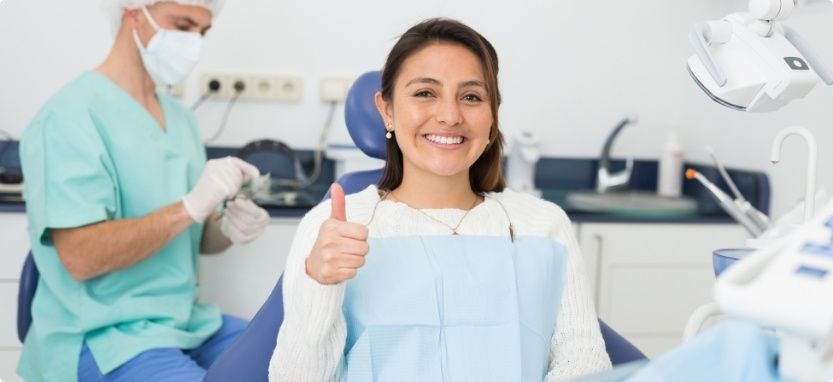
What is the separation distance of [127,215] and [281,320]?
64 centimetres

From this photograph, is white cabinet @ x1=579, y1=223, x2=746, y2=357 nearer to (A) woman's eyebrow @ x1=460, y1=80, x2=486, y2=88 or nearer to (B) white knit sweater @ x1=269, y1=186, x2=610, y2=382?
(B) white knit sweater @ x1=269, y1=186, x2=610, y2=382

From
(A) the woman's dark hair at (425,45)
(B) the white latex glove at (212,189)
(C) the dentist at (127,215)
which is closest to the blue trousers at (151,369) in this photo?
Result: (C) the dentist at (127,215)

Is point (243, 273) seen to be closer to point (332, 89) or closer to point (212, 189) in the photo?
point (212, 189)

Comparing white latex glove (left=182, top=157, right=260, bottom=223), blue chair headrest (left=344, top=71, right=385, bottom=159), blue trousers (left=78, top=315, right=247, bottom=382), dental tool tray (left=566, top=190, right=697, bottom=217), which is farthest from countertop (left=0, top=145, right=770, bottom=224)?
blue chair headrest (left=344, top=71, right=385, bottom=159)

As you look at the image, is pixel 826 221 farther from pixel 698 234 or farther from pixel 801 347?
pixel 698 234

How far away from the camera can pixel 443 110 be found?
1312 millimetres

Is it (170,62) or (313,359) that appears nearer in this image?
(313,359)

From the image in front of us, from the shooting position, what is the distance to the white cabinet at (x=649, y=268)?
2309 mm

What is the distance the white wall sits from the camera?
95.7 inches

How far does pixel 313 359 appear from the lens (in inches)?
44.9

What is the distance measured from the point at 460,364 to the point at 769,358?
0.63 m

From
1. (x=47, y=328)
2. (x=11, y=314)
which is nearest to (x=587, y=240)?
(x=47, y=328)

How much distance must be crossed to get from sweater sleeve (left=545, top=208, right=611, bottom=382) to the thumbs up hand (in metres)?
0.41

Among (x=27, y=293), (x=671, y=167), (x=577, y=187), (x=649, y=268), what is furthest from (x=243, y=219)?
(x=671, y=167)
